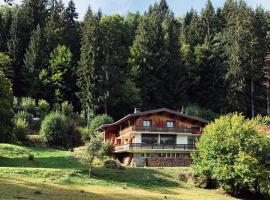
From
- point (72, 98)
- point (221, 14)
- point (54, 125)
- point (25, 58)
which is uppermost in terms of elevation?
point (221, 14)

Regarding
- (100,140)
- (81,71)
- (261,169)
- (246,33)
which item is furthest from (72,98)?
(261,169)

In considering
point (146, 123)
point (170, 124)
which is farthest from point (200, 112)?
point (146, 123)

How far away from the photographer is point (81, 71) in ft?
297

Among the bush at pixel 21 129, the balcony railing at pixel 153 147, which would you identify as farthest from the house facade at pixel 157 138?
the bush at pixel 21 129

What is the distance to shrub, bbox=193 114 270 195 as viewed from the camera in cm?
5181

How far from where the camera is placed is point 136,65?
96.9 metres

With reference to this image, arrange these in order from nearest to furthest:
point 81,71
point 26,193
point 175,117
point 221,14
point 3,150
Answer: point 26,193, point 3,150, point 175,117, point 81,71, point 221,14

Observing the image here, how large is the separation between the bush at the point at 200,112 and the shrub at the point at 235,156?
105 ft

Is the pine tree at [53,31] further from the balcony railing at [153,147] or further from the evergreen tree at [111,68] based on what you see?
the balcony railing at [153,147]

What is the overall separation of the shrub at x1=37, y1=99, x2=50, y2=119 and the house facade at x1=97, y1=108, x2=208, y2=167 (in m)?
14.5

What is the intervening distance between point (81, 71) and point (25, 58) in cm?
1461

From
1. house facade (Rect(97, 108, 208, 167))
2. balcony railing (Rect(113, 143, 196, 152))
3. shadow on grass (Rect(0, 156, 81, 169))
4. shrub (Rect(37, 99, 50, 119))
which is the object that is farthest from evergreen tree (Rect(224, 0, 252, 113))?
shadow on grass (Rect(0, 156, 81, 169))

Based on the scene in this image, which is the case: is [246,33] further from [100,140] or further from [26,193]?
[26,193]

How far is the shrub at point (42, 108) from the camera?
8550 centimetres
